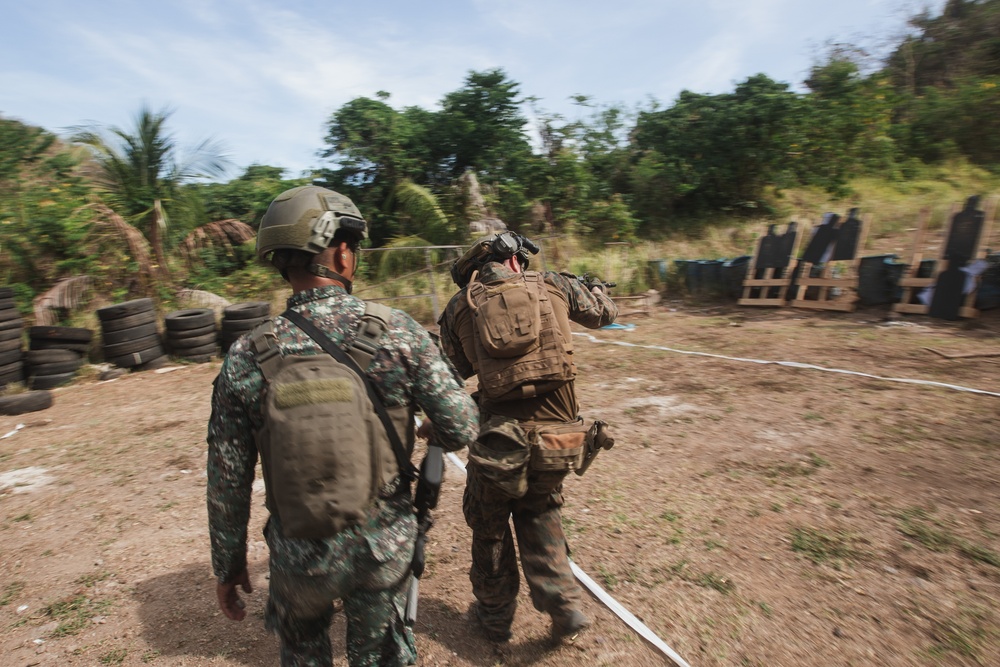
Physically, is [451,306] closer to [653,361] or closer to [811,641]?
[811,641]

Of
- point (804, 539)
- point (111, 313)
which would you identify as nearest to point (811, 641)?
point (804, 539)

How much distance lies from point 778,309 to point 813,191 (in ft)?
21.8

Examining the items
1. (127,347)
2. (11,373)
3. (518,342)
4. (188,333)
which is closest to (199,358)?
(188,333)

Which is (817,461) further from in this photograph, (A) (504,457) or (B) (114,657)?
(B) (114,657)

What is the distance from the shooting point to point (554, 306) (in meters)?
2.68

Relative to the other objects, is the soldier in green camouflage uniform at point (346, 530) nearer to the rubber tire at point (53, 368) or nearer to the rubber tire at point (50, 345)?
the rubber tire at point (53, 368)

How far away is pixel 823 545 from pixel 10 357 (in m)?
9.37

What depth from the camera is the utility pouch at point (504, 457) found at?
2.41 m

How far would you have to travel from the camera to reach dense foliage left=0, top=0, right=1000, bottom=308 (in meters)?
12.3

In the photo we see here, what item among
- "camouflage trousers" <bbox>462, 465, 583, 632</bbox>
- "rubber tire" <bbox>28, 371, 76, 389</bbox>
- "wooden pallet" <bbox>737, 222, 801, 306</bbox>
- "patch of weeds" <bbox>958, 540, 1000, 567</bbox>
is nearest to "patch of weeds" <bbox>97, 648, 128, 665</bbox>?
"camouflage trousers" <bbox>462, 465, 583, 632</bbox>

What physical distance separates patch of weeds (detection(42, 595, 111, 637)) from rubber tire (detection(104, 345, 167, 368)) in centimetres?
633

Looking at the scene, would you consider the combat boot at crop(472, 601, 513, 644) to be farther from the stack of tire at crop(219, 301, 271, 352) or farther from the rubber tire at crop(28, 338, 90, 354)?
the rubber tire at crop(28, 338, 90, 354)

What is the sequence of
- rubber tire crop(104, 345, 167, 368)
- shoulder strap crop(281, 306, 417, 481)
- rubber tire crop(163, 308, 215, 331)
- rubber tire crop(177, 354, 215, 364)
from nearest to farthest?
shoulder strap crop(281, 306, 417, 481)
rubber tire crop(104, 345, 167, 368)
rubber tire crop(163, 308, 215, 331)
rubber tire crop(177, 354, 215, 364)

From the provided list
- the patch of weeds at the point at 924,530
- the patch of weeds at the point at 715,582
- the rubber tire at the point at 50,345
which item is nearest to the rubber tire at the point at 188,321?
the rubber tire at the point at 50,345
